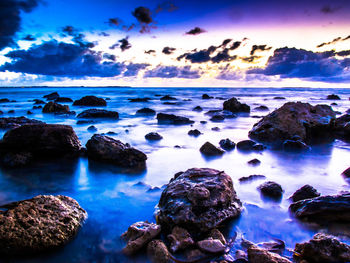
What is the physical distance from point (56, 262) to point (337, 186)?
4506 millimetres

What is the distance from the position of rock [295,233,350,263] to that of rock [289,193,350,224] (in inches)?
29.8

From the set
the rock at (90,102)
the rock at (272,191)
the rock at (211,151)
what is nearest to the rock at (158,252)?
the rock at (272,191)

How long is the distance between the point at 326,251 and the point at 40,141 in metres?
5.54

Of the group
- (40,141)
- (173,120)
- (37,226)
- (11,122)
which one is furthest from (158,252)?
(11,122)

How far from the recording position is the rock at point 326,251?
7.07ft

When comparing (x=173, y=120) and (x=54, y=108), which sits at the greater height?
(x=54, y=108)

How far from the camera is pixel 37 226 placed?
251cm

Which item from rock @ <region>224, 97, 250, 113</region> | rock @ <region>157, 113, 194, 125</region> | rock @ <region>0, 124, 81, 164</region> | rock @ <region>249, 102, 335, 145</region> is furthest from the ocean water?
rock @ <region>224, 97, 250, 113</region>

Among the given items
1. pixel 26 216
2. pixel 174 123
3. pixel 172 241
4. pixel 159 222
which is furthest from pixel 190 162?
pixel 174 123

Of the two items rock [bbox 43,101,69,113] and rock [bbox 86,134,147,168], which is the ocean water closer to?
A: rock [bbox 86,134,147,168]

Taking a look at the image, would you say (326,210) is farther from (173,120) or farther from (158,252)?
(173,120)

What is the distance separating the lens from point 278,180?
14.8ft

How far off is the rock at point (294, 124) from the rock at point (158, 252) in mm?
5879

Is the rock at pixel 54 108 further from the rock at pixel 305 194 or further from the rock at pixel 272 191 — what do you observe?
the rock at pixel 305 194
